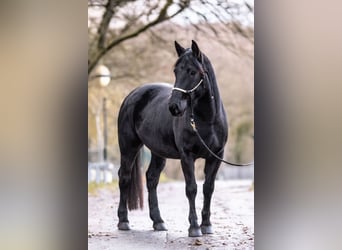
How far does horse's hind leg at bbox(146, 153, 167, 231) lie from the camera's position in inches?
116

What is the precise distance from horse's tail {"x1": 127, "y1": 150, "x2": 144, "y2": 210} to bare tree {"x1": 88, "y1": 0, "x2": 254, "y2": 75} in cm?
41

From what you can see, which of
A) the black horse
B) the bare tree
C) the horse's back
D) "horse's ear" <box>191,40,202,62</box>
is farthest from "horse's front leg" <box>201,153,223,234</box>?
the bare tree

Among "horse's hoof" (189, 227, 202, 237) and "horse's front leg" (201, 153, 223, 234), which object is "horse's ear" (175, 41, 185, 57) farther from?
"horse's hoof" (189, 227, 202, 237)

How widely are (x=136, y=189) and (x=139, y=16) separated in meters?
0.67

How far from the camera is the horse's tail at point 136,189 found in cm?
297

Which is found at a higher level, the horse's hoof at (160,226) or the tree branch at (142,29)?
the tree branch at (142,29)

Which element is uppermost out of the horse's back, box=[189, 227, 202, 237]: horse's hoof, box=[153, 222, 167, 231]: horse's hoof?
the horse's back

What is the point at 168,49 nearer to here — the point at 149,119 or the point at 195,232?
the point at 149,119

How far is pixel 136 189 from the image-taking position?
Answer: 299cm

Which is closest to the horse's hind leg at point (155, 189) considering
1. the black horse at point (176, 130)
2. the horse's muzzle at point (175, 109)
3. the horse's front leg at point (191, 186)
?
the black horse at point (176, 130)

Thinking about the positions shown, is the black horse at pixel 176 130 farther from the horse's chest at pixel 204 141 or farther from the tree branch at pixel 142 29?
the tree branch at pixel 142 29

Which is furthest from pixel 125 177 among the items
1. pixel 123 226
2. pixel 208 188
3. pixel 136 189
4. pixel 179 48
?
pixel 179 48
